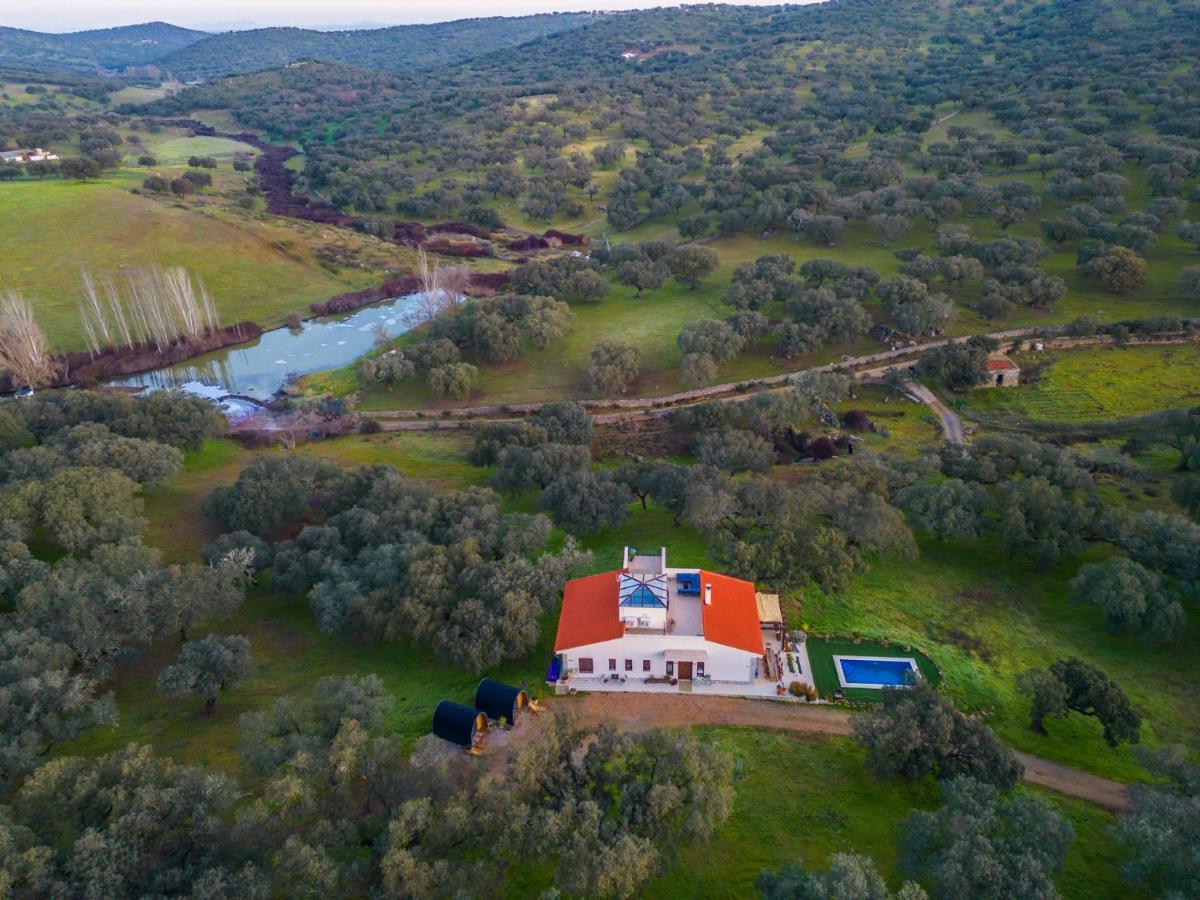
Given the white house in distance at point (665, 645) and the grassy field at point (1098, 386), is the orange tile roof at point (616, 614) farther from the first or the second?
the grassy field at point (1098, 386)

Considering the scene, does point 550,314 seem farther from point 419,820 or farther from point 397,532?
point 419,820

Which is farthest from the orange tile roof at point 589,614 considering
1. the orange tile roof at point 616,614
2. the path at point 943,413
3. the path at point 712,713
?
the path at point 943,413

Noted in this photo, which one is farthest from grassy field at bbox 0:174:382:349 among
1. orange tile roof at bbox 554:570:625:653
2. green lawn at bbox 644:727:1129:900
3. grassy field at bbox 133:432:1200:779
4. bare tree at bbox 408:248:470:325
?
green lawn at bbox 644:727:1129:900

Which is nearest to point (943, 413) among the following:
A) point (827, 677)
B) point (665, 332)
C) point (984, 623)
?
point (665, 332)

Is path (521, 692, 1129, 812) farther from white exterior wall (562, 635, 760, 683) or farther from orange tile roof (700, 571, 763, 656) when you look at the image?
orange tile roof (700, 571, 763, 656)

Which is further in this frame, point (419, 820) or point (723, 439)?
point (723, 439)

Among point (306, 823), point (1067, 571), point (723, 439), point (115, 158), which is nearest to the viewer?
point (306, 823)

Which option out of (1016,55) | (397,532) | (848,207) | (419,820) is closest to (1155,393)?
(848,207)
